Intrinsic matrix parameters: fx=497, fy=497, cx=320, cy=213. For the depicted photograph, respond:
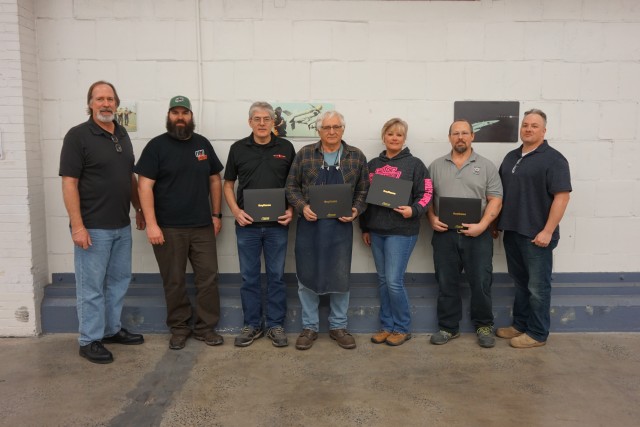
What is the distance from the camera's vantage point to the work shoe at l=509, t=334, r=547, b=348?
3838 mm

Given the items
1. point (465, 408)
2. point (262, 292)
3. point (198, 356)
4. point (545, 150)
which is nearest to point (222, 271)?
point (262, 292)

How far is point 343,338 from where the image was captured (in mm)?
3846

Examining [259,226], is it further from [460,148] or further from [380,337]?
[460,148]

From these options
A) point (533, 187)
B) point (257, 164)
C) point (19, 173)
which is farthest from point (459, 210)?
point (19, 173)

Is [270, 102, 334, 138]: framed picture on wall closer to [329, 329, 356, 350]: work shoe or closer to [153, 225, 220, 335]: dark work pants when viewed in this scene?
[153, 225, 220, 335]: dark work pants

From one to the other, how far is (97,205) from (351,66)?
7.42 feet

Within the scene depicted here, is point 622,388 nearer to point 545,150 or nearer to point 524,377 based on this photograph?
point 524,377

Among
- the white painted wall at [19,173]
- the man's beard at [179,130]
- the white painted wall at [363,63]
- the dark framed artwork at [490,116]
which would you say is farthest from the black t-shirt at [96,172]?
the dark framed artwork at [490,116]

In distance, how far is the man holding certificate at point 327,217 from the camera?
147 inches

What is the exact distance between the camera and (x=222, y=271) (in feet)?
14.2

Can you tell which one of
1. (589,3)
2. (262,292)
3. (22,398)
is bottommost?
(22,398)

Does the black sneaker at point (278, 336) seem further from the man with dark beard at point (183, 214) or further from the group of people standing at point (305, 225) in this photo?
the man with dark beard at point (183, 214)

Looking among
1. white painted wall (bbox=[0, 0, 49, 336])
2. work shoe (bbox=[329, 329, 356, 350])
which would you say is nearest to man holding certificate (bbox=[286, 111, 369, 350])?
work shoe (bbox=[329, 329, 356, 350])

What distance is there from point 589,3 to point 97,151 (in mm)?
4053
